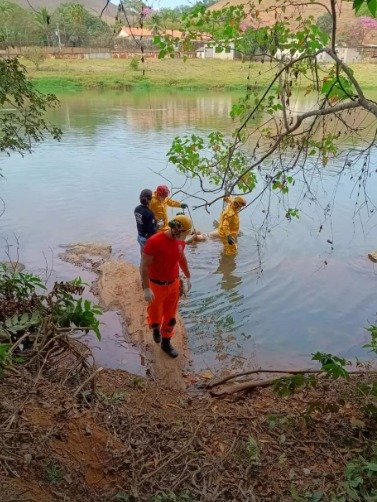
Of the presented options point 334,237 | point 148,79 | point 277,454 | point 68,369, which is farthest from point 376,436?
point 148,79

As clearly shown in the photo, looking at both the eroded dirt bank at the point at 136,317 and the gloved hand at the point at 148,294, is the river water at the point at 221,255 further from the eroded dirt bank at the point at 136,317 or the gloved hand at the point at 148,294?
the gloved hand at the point at 148,294

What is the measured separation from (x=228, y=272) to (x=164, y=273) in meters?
4.07

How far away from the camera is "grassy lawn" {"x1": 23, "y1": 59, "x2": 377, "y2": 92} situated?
4066 centimetres

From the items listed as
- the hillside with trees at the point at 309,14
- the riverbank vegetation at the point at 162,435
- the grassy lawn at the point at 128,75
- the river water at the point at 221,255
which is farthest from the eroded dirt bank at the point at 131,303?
the grassy lawn at the point at 128,75

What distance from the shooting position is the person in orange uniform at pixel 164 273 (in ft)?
17.3

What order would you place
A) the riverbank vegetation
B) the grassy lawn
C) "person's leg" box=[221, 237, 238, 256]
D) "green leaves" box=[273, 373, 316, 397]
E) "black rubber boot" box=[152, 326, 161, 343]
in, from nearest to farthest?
the riverbank vegetation < "green leaves" box=[273, 373, 316, 397] < "black rubber boot" box=[152, 326, 161, 343] < "person's leg" box=[221, 237, 238, 256] < the grassy lawn

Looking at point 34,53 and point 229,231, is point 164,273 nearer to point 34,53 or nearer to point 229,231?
point 229,231

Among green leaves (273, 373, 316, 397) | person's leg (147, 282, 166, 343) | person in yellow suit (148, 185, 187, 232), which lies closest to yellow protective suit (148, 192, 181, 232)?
person in yellow suit (148, 185, 187, 232)

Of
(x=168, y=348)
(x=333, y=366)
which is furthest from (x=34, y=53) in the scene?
(x=333, y=366)

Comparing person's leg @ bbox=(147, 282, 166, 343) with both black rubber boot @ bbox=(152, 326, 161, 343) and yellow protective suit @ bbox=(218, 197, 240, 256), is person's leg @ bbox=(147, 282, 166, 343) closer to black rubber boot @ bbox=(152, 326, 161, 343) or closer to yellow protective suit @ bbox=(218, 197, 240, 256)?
black rubber boot @ bbox=(152, 326, 161, 343)

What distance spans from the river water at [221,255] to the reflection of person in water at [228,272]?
0.12ft

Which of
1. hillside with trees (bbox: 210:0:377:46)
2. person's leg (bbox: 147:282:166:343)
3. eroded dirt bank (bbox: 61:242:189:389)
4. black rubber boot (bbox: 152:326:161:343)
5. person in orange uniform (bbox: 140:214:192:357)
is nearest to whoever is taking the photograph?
hillside with trees (bbox: 210:0:377:46)

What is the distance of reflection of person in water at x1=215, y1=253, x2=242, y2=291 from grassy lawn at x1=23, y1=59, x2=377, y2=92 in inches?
1268

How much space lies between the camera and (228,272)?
30.7ft
